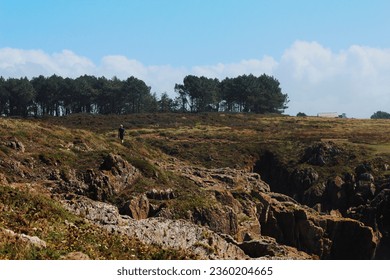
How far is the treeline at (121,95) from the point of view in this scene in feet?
512

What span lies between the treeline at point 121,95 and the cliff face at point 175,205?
10650 centimetres

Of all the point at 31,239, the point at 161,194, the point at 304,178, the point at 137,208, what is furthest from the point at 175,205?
the point at 304,178

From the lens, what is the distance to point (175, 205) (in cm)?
3619

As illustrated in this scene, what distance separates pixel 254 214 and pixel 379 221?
21.3 m

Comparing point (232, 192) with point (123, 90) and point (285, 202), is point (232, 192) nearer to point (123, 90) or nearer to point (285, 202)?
point (285, 202)

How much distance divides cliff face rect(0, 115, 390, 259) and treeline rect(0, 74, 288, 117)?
106502 mm

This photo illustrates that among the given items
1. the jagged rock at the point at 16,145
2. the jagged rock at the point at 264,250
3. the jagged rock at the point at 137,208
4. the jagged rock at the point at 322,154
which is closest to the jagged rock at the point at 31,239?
the jagged rock at the point at 264,250

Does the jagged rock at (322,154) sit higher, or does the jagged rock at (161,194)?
the jagged rock at (322,154)

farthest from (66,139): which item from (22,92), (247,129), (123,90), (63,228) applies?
(123,90)

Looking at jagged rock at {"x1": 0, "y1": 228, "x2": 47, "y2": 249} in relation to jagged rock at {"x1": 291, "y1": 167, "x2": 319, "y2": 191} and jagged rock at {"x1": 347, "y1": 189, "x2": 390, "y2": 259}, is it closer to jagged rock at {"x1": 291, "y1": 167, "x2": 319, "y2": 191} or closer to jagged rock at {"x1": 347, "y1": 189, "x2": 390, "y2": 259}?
jagged rock at {"x1": 347, "y1": 189, "x2": 390, "y2": 259}

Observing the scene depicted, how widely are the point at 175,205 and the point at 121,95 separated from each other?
140 metres

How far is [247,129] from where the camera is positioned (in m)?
109

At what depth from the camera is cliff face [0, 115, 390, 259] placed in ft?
87.7

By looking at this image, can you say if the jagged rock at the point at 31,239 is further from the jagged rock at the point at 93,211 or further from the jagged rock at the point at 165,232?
the jagged rock at the point at 93,211
